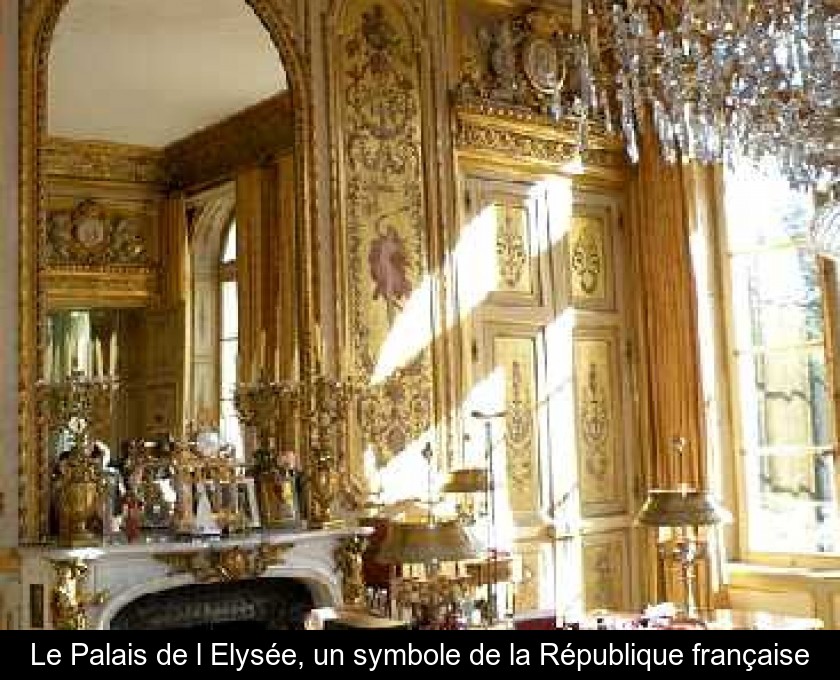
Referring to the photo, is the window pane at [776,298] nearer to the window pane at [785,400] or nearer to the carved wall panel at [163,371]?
the window pane at [785,400]

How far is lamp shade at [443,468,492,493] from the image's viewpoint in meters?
6.00

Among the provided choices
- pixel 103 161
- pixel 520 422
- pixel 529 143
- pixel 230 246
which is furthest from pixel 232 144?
pixel 520 422

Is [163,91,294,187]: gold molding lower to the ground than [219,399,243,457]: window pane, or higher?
higher

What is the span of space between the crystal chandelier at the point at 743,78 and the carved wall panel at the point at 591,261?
1.91 meters

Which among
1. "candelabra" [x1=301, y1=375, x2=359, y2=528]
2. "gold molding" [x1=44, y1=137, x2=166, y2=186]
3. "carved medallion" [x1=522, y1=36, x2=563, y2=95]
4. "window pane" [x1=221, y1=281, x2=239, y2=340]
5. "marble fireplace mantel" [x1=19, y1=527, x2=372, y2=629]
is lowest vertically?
"marble fireplace mantel" [x1=19, y1=527, x2=372, y2=629]

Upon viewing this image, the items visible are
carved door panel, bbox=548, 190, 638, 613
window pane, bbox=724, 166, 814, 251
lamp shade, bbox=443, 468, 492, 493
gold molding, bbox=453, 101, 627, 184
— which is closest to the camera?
lamp shade, bbox=443, 468, 492, 493

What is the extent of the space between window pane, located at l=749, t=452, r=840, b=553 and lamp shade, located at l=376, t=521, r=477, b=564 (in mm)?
3381

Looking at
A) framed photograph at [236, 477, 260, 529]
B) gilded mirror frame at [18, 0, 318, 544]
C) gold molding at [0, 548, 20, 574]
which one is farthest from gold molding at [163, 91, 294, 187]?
gold molding at [0, 548, 20, 574]

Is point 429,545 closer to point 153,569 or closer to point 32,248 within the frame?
point 153,569

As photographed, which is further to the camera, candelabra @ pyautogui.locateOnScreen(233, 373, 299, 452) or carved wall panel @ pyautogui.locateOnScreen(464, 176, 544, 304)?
carved wall panel @ pyautogui.locateOnScreen(464, 176, 544, 304)

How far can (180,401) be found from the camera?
5547 millimetres

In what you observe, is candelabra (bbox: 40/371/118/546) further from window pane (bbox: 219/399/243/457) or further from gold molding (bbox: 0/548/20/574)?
window pane (bbox: 219/399/243/457)

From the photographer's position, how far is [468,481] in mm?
6016

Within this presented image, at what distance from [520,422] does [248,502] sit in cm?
189
